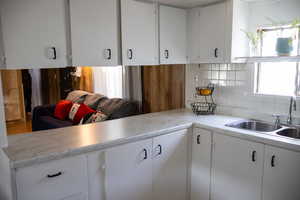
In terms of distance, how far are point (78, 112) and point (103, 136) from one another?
2.28 m

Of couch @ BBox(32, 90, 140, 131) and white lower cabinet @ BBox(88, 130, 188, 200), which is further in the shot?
couch @ BBox(32, 90, 140, 131)

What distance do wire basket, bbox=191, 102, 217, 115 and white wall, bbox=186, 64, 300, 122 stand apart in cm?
9

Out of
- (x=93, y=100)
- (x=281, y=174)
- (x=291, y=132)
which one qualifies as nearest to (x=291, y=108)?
(x=291, y=132)

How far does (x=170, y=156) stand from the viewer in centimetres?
247

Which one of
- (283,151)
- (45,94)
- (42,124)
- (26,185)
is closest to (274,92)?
(283,151)

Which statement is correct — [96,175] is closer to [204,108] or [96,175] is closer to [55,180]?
[55,180]

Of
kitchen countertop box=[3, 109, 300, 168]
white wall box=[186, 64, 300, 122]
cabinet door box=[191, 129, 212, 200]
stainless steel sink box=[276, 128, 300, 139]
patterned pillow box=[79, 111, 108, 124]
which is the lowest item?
cabinet door box=[191, 129, 212, 200]

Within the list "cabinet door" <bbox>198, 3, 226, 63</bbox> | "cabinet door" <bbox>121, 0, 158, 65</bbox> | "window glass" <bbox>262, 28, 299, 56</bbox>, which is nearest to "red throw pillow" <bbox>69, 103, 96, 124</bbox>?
"cabinet door" <bbox>121, 0, 158, 65</bbox>

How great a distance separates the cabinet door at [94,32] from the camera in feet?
6.75

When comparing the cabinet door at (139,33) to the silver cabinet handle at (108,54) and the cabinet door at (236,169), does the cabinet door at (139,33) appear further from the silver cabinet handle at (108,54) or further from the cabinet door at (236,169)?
the cabinet door at (236,169)

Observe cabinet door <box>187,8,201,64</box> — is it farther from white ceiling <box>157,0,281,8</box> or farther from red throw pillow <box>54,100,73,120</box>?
red throw pillow <box>54,100,73,120</box>

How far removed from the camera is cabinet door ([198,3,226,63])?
8.62 feet

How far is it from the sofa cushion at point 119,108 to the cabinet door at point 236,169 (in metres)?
1.68

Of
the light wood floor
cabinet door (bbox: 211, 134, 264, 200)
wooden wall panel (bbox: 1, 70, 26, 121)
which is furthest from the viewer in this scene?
wooden wall panel (bbox: 1, 70, 26, 121)
